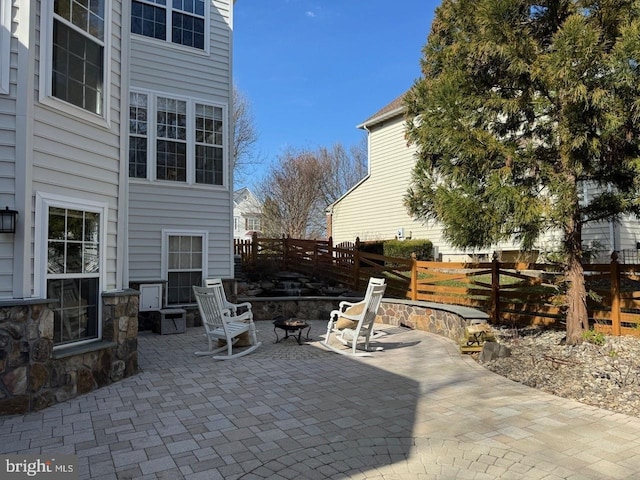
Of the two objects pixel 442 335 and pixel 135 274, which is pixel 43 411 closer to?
pixel 135 274

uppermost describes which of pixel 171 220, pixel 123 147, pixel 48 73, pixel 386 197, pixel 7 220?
pixel 386 197

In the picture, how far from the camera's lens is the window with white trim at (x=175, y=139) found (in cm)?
984

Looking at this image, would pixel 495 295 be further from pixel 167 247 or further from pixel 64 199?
pixel 64 199

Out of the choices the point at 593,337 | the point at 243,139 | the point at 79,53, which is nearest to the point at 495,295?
the point at 593,337

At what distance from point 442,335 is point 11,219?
7.18 meters

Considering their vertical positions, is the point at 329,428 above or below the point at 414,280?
below

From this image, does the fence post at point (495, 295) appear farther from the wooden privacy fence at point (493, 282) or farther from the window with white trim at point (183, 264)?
the window with white trim at point (183, 264)

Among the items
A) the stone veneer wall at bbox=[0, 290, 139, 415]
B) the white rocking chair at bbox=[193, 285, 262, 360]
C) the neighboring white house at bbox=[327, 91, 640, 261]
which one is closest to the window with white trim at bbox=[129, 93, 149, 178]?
the white rocking chair at bbox=[193, 285, 262, 360]

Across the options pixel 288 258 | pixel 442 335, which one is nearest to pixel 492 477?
pixel 442 335

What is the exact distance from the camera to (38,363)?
446cm

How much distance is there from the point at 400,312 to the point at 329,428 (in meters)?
6.28

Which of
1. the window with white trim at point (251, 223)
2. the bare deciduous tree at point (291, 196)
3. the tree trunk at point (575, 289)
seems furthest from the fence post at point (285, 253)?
the window with white trim at point (251, 223)

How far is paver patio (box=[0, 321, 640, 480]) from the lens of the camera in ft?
10.6

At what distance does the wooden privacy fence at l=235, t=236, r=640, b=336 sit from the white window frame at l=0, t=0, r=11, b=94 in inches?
320
